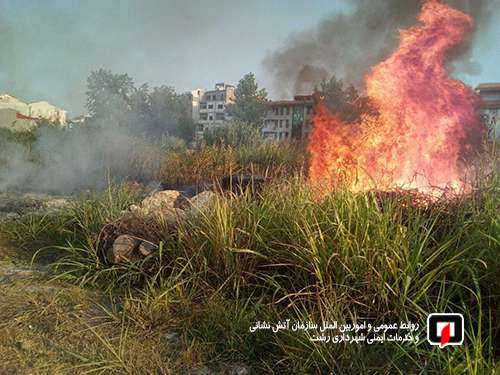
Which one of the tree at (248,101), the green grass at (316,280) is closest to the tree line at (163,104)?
the tree at (248,101)

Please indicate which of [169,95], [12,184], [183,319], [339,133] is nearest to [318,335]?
[183,319]

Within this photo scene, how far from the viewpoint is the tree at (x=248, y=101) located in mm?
28609

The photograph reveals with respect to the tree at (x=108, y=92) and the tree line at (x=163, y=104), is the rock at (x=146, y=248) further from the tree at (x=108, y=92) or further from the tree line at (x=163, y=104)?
the tree at (x=108, y=92)

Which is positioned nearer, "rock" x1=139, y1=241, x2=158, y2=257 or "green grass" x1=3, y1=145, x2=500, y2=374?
"green grass" x1=3, y1=145, x2=500, y2=374

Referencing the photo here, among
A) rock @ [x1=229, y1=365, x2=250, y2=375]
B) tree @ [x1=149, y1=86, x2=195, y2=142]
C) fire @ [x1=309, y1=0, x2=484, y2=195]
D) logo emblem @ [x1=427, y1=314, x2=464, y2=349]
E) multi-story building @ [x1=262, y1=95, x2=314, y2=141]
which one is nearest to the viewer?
logo emblem @ [x1=427, y1=314, x2=464, y2=349]

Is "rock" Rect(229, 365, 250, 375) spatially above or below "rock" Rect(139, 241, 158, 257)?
below

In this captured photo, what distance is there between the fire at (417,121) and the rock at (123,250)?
8.90 ft

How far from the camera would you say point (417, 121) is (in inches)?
207

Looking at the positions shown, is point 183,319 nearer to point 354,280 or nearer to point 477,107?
point 354,280

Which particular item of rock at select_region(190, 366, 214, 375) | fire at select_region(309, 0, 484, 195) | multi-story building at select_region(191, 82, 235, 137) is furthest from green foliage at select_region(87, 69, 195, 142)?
multi-story building at select_region(191, 82, 235, 137)

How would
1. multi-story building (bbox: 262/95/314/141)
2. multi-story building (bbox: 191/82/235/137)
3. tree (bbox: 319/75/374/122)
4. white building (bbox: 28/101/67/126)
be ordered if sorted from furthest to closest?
multi-story building (bbox: 191/82/235/137)
multi-story building (bbox: 262/95/314/141)
white building (bbox: 28/101/67/126)
tree (bbox: 319/75/374/122)

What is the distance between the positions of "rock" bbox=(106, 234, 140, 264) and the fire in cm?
271

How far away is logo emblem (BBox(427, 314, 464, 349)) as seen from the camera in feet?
5.85

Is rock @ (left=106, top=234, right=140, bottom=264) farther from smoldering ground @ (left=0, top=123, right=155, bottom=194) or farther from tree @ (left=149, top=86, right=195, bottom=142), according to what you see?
tree @ (left=149, top=86, right=195, bottom=142)
